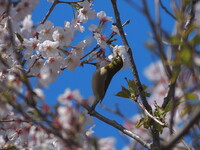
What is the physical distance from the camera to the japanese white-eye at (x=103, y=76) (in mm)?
4031

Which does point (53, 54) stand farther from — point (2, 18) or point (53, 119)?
point (53, 119)

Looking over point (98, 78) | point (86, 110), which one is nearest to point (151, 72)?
point (86, 110)

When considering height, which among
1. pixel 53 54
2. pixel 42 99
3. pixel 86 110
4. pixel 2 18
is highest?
pixel 2 18

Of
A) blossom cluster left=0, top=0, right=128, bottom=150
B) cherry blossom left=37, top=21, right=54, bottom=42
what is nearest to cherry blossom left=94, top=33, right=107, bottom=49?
blossom cluster left=0, top=0, right=128, bottom=150

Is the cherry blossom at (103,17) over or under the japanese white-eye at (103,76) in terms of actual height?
over

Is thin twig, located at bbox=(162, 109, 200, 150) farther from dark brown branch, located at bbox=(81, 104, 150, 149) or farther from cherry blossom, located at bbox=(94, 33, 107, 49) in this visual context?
cherry blossom, located at bbox=(94, 33, 107, 49)

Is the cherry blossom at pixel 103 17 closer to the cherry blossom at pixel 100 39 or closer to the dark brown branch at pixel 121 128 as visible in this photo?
the cherry blossom at pixel 100 39

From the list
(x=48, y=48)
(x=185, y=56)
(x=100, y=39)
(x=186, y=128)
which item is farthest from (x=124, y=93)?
(x=186, y=128)

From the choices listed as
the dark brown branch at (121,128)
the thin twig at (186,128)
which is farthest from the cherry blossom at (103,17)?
the thin twig at (186,128)

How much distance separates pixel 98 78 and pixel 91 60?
572 mm

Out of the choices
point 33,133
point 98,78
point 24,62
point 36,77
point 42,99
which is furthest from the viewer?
point 98,78

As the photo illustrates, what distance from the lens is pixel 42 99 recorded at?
1.84 metres

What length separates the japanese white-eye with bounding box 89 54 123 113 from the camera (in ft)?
13.2

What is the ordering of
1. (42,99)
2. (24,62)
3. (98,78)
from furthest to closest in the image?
(98,78) < (24,62) < (42,99)
